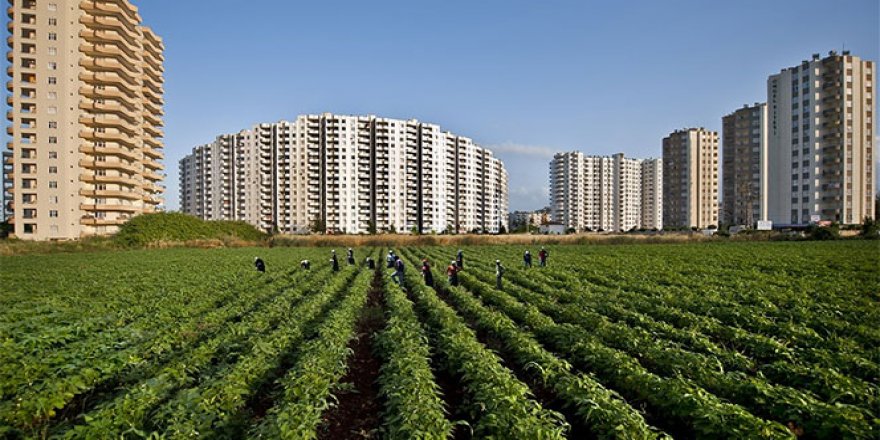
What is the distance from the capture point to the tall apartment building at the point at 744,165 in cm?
10556

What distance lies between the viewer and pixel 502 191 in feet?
544

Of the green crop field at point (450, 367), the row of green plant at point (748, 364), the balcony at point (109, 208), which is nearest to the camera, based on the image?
the green crop field at point (450, 367)

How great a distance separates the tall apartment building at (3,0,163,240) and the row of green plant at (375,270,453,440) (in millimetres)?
75773

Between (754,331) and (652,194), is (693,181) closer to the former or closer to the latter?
(652,194)

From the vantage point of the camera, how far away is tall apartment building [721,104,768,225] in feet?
346

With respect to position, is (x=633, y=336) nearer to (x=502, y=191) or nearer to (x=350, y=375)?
(x=350, y=375)

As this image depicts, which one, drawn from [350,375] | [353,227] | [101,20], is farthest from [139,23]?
[350,375]

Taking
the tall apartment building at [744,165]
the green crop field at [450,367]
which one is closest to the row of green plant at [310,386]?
the green crop field at [450,367]

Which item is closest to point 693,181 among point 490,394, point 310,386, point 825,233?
point 825,233

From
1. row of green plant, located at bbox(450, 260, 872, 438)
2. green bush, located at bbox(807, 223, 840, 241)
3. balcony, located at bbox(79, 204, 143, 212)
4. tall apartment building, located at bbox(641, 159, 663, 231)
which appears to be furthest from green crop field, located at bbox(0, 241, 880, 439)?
tall apartment building, located at bbox(641, 159, 663, 231)

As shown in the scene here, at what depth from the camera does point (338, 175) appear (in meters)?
116

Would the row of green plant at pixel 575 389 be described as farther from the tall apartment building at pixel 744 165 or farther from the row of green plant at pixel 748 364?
the tall apartment building at pixel 744 165

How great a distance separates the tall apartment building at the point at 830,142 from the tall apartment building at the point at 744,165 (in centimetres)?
2478

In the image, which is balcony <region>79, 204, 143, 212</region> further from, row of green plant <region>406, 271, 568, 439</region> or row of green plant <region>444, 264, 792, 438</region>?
row of green plant <region>444, 264, 792, 438</region>
